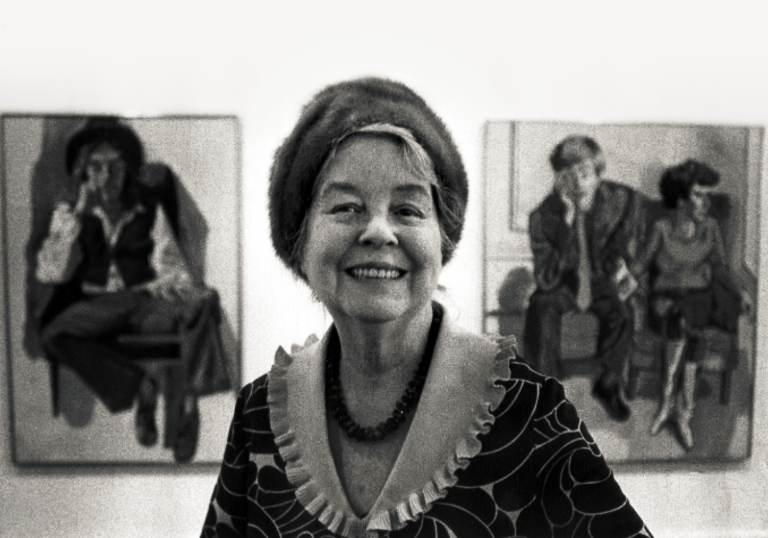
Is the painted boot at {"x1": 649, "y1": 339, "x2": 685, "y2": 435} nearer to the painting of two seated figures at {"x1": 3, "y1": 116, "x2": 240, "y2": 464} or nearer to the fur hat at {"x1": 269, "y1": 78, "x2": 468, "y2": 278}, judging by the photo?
the fur hat at {"x1": 269, "y1": 78, "x2": 468, "y2": 278}

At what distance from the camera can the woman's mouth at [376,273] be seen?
72 centimetres

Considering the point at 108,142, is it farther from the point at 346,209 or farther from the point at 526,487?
the point at 526,487

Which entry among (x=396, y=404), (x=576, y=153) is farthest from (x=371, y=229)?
(x=576, y=153)

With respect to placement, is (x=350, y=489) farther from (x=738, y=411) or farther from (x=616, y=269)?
(x=738, y=411)

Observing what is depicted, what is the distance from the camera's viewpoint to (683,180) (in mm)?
1012

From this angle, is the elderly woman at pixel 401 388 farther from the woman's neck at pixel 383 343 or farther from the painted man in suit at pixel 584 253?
the painted man in suit at pixel 584 253

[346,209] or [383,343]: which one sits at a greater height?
[346,209]

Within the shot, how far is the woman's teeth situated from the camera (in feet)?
2.37

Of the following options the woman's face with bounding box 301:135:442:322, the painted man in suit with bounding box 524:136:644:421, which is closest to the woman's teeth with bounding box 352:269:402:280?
the woman's face with bounding box 301:135:442:322

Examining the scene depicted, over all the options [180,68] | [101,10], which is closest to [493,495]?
[180,68]

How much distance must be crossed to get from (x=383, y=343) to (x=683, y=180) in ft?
1.80

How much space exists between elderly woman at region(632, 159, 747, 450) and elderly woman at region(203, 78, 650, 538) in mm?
341

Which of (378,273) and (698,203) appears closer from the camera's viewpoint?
(378,273)

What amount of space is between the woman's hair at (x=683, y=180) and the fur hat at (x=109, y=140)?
794 mm
